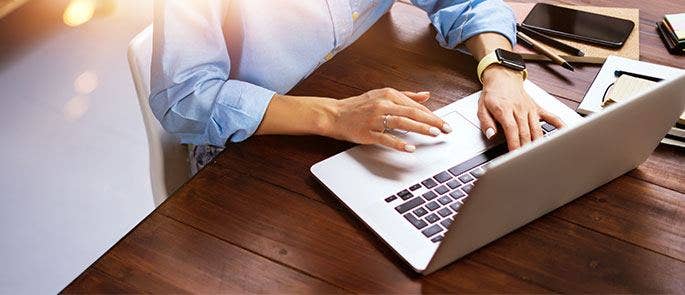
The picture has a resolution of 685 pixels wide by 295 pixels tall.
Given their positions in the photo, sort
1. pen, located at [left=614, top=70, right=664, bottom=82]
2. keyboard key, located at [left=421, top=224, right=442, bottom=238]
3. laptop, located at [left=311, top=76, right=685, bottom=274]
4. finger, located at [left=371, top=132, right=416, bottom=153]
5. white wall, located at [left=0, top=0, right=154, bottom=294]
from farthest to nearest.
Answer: white wall, located at [left=0, top=0, right=154, bottom=294] → pen, located at [left=614, top=70, right=664, bottom=82] → finger, located at [left=371, top=132, right=416, bottom=153] → keyboard key, located at [left=421, top=224, right=442, bottom=238] → laptop, located at [left=311, top=76, right=685, bottom=274]

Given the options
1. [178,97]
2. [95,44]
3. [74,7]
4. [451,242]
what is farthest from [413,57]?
[74,7]

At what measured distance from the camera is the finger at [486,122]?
121cm

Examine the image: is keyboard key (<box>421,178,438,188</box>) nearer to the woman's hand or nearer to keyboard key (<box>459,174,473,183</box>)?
keyboard key (<box>459,174,473,183</box>)

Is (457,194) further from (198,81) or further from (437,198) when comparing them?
(198,81)

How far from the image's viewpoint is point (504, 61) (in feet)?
4.35

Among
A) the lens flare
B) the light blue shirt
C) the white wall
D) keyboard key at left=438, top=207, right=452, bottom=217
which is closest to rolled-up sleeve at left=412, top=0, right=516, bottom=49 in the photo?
the light blue shirt

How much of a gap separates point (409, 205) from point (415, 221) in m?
0.03

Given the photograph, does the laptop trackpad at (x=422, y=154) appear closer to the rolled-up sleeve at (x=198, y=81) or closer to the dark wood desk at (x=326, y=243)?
the dark wood desk at (x=326, y=243)

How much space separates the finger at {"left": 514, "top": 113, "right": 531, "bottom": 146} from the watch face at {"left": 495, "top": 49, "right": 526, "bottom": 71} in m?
0.13

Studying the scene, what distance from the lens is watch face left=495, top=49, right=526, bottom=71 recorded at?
133 cm

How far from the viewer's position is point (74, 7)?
3.40 metres

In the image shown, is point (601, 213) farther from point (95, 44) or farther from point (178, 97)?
point (95, 44)

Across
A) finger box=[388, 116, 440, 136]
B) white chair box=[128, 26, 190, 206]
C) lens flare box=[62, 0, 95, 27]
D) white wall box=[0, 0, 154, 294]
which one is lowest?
lens flare box=[62, 0, 95, 27]

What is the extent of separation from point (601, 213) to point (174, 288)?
581 mm
